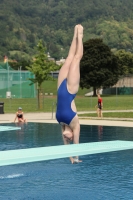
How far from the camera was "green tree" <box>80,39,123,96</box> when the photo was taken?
72.1m

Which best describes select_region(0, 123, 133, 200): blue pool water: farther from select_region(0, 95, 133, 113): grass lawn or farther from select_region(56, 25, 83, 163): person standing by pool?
select_region(0, 95, 133, 113): grass lawn

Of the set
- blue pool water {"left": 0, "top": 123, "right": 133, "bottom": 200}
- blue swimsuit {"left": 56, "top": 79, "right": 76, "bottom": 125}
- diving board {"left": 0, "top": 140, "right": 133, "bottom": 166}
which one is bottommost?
blue pool water {"left": 0, "top": 123, "right": 133, "bottom": 200}

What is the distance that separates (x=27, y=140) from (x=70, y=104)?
9.54 meters

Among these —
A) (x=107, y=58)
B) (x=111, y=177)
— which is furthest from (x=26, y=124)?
(x=107, y=58)

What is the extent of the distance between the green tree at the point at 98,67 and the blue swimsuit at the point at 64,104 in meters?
63.6

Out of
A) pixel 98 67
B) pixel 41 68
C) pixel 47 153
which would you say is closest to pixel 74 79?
pixel 47 153

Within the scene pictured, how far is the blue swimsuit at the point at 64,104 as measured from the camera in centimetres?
786

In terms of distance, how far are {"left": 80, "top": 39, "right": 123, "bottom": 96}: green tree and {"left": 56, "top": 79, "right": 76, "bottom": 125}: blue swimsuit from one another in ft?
209

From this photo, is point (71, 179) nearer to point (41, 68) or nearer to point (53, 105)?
point (53, 105)

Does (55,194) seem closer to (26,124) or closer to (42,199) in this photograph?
(42,199)

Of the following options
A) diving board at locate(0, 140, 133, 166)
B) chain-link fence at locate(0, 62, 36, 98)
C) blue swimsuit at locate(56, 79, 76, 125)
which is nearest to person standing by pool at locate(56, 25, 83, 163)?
blue swimsuit at locate(56, 79, 76, 125)

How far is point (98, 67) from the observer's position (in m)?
74.4

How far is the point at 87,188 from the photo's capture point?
31.3ft

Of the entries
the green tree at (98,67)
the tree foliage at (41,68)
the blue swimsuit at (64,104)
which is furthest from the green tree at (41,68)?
the green tree at (98,67)
